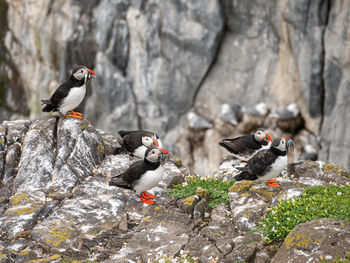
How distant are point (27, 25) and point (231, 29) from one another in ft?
45.3

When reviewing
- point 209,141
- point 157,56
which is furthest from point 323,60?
point 157,56

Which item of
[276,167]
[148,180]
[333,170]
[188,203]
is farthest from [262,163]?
[333,170]

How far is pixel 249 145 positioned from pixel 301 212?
12.7 ft

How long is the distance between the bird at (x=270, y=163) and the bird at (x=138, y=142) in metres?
2.81

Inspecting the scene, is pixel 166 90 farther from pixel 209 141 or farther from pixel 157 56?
pixel 209 141

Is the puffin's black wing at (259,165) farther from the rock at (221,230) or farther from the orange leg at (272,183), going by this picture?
the rock at (221,230)

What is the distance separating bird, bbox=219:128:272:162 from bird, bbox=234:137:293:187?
6.76ft

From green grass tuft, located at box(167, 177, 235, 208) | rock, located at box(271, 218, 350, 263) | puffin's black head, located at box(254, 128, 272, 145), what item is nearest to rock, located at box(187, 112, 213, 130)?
puffin's black head, located at box(254, 128, 272, 145)

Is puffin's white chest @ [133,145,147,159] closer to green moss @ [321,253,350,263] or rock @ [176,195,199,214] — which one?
rock @ [176,195,199,214]

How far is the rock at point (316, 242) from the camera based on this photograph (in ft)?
20.1

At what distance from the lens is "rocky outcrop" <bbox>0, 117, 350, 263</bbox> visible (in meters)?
7.16

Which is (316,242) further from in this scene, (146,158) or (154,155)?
(146,158)

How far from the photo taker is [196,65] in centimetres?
2558

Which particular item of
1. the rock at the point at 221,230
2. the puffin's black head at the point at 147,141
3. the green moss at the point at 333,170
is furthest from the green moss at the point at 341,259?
the puffin's black head at the point at 147,141
